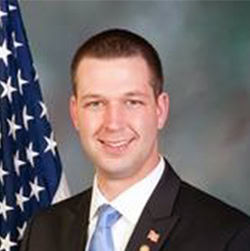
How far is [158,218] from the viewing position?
6.77 ft

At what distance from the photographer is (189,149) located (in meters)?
3.58

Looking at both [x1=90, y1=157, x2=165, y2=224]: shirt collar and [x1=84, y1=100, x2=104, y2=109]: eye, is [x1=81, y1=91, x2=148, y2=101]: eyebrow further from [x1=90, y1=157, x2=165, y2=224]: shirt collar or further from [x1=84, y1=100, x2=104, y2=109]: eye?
[x1=90, y1=157, x2=165, y2=224]: shirt collar

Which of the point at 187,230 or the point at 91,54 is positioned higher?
the point at 91,54

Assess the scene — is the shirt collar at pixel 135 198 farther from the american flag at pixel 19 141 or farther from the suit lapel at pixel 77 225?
the american flag at pixel 19 141

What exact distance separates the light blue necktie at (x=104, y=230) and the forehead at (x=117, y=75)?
325mm

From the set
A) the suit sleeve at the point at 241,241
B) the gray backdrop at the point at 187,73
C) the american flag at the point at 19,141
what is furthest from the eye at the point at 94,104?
the gray backdrop at the point at 187,73

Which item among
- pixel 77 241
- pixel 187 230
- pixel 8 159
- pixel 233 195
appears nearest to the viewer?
pixel 187 230

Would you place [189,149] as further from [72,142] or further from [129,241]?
[129,241]

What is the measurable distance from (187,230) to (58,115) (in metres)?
1.70

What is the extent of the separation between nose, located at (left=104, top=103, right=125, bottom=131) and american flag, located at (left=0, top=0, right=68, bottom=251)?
0.91 m

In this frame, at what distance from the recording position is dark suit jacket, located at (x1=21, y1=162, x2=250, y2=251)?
77.2 inches

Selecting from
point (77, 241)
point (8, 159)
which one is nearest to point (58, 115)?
point (8, 159)

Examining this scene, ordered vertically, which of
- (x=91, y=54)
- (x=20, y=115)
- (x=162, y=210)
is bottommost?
(x=162, y=210)

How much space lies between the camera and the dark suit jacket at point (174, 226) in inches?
77.2
